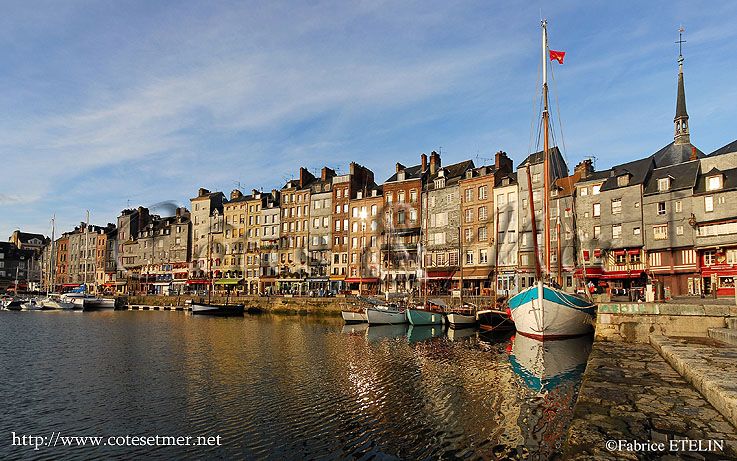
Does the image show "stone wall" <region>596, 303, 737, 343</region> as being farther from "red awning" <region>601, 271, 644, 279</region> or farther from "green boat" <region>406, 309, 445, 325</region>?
"red awning" <region>601, 271, 644, 279</region>

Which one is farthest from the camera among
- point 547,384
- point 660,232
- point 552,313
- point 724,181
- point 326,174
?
point 326,174

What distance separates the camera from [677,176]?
50344 millimetres

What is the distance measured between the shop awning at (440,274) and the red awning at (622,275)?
19.2m

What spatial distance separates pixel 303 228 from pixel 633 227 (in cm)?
5131

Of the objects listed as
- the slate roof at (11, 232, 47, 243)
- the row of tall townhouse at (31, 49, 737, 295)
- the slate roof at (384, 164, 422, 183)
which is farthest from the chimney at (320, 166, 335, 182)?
the slate roof at (11, 232, 47, 243)

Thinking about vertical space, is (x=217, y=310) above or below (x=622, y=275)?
below

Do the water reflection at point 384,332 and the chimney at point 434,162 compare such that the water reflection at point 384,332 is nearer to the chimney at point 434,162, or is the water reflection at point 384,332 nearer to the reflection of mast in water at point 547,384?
the reflection of mast in water at point 547,384

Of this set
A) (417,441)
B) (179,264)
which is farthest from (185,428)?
(179,264)

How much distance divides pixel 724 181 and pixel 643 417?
46.9 m

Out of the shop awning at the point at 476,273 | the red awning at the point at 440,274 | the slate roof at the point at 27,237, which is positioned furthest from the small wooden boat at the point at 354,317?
the slate roof at the point at 27,237

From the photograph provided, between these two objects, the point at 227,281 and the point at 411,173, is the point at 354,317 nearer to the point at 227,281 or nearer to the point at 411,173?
the point at 411,173

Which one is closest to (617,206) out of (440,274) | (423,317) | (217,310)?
(440,274)

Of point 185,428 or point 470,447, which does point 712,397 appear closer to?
point 470,447

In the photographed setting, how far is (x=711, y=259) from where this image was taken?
46000 mm
